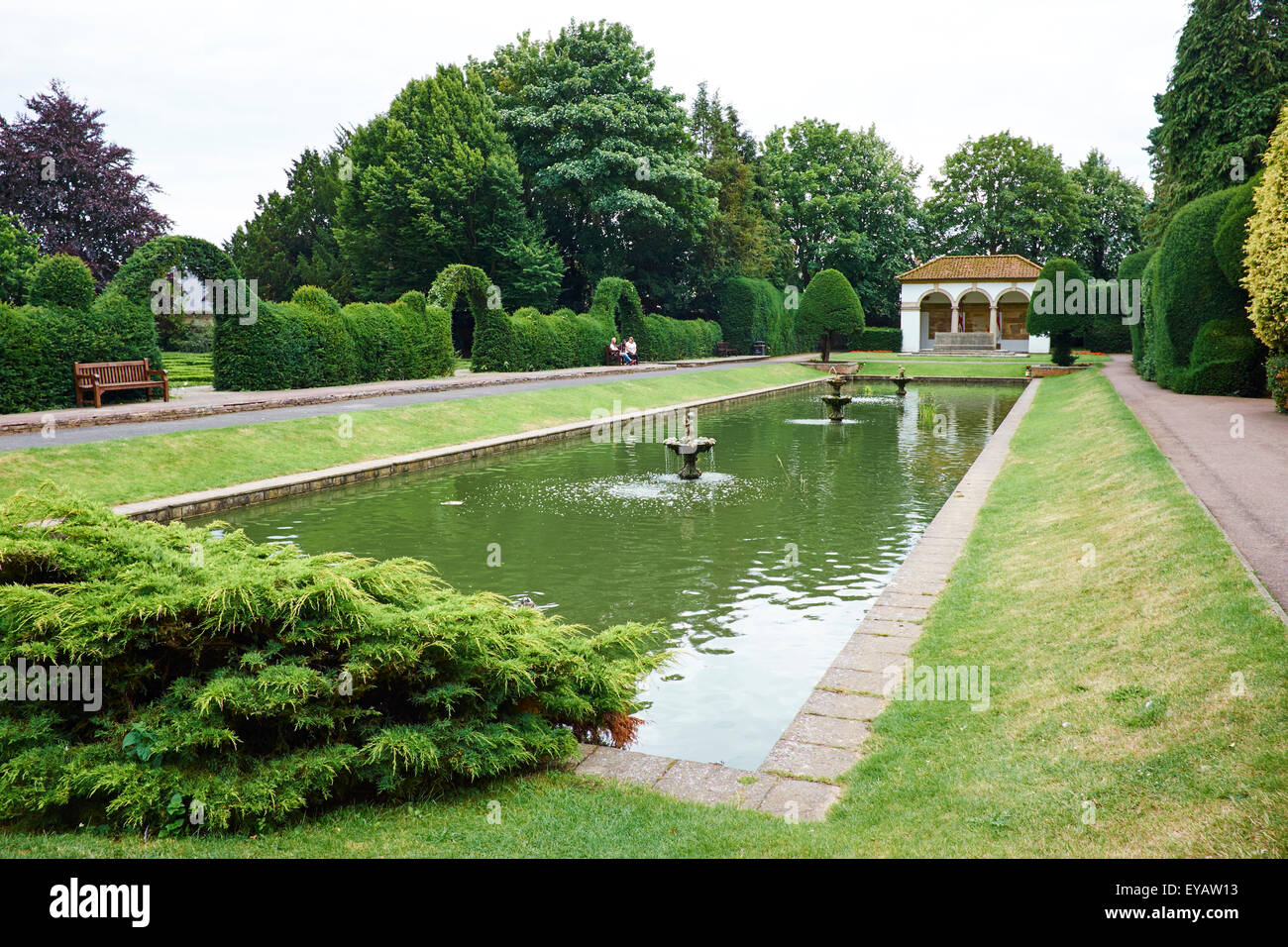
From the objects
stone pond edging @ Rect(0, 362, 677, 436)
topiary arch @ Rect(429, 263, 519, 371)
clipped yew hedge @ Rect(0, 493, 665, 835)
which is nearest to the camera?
clipped yew hedge @ Rect(0, 493, 665, 835)

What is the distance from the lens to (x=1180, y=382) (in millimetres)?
20844

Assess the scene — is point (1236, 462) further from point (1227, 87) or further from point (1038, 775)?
point (1227, 87)

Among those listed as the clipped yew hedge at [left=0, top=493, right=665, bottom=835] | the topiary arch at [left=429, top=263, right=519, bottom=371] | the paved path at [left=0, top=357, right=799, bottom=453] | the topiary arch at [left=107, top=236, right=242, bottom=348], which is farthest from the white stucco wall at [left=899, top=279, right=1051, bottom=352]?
the clipped yew hedge at [left=0, top=493, right=665, bottom=835]

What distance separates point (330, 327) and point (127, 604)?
2232cm

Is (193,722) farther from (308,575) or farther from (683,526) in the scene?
(683,526)

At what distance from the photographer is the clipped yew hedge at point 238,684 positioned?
371 centimetres

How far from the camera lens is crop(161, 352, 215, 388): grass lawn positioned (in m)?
26.7

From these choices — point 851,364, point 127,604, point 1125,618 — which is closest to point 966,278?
point 851,364

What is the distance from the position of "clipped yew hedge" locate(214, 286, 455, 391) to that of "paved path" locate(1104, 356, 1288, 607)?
19311 millimetres

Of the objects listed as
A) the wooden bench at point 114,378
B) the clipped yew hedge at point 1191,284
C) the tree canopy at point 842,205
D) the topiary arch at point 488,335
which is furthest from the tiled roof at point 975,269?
the wooden bench at point 114,378

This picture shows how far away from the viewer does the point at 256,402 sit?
19422mm

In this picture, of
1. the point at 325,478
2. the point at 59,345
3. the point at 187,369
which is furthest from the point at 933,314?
the point at 325,478

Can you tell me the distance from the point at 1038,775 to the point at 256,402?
18428mm

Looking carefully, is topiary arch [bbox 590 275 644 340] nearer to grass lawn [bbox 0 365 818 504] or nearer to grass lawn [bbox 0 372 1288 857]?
grass lawn [bbox 0 365 818 504]
